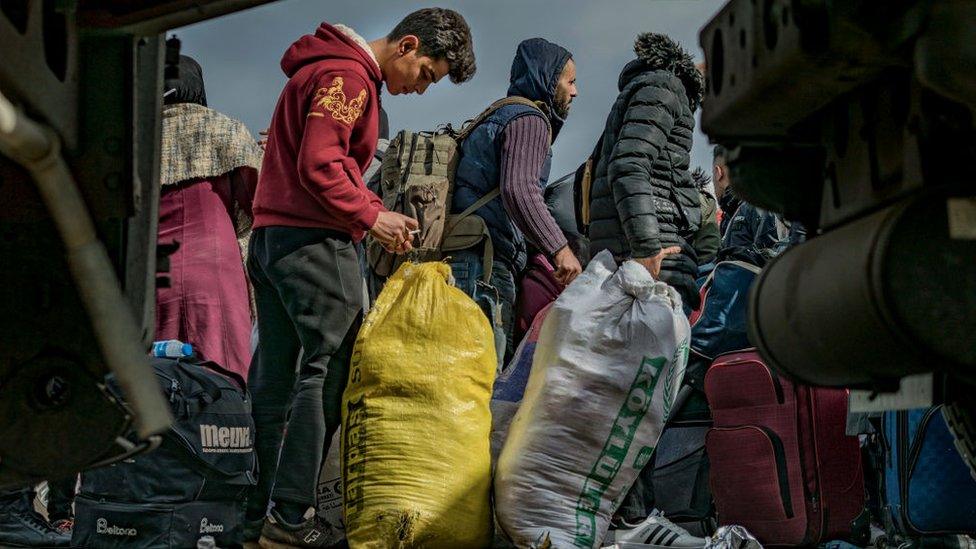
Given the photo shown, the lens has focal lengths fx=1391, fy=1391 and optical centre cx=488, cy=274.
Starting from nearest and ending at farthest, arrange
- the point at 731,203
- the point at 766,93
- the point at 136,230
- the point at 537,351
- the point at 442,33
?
the point at 766,93, the point at 136,230, the point at 537,351, the point at 442,33, the point at 731,203

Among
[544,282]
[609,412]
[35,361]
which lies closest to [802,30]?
[35,361]

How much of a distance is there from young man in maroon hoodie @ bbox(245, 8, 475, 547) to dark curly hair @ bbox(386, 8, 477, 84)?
0.25 m

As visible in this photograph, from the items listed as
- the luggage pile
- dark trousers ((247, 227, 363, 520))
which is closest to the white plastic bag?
the luggage pile

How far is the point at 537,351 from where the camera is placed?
12.9 feet

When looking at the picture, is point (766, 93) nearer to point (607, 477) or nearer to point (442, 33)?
point (607, 477)

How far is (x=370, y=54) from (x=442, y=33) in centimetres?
37

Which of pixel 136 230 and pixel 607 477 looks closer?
pixel 136 230

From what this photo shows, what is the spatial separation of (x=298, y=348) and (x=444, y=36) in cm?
110

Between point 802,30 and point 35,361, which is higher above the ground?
point 802,30

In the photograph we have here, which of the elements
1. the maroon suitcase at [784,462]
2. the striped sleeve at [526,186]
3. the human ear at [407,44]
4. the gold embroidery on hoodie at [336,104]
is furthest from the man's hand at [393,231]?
the maroon suitcase at [784,462]

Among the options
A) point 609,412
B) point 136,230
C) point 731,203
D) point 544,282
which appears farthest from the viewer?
point 731,203

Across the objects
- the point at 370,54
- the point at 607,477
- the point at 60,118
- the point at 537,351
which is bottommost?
the point at 607,477

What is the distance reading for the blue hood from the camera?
5090 millimetres

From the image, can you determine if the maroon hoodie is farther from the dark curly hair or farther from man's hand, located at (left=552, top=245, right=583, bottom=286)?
man's hand, located at (left=552, top=245, right=583, bottom=286)
